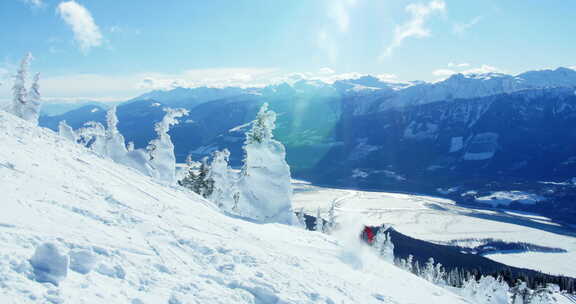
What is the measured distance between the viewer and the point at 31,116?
49.4 meters

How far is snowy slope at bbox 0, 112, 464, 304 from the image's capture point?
9375 mm

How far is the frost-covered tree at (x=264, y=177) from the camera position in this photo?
39875 millimetres

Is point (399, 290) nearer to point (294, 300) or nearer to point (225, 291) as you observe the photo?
point (294, 300)

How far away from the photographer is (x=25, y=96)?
48.4 metres

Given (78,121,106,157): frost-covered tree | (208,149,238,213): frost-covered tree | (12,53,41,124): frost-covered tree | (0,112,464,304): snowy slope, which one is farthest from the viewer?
(208,149,238,213): frost-covered tree

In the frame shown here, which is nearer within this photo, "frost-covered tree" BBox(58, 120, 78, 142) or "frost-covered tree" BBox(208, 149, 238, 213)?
"frost-covered tree" BBox(58, 120, 78, 142)

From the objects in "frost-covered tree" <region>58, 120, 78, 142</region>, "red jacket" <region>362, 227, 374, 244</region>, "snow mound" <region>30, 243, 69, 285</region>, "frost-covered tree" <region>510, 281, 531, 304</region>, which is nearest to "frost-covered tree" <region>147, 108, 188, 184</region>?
"frost-covered tree" <region>58, 120, 78, 142</region>

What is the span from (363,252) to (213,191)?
37.5 m

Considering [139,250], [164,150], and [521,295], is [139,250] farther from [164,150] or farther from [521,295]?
[521,295]

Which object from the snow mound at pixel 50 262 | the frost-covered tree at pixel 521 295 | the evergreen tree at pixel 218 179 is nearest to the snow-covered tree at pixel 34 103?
the evergreen tree at pixel 218 179

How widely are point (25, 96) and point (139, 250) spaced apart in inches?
1886

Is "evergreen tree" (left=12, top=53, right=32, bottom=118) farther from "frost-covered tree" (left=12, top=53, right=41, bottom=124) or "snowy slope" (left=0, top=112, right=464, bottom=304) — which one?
"snowy slope" (left=0, top=112, right=464, bottom=304)

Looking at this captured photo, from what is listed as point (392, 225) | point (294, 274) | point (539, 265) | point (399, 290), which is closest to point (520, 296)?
point (399, 290)

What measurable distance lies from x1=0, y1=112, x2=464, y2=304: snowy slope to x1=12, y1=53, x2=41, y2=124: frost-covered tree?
30.2 m
